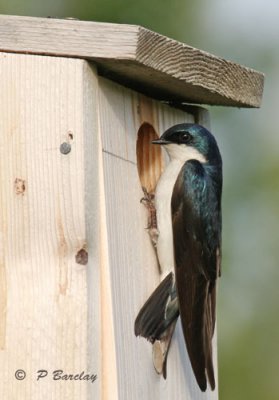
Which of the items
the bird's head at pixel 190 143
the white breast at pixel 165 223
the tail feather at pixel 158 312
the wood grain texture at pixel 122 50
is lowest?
the tail feather at pixel 158 312

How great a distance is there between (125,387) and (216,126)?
2974mm

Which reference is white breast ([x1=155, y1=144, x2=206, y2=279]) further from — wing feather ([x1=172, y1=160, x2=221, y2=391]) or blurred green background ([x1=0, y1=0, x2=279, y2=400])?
blurred green background ([x1=0, y1=0, x2=279, y2=400])

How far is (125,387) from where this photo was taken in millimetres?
3227

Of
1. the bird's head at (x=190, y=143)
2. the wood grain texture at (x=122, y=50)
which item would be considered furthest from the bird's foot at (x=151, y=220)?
the wood grain texture at (x=122, y=50)

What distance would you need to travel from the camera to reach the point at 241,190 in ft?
19.9

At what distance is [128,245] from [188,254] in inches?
8.2

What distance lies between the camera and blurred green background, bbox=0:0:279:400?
5918 millimetres

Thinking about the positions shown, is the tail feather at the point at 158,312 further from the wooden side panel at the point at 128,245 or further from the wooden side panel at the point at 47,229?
the wooden side panel at the point at 47,229

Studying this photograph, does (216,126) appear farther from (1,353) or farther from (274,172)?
(1,353)

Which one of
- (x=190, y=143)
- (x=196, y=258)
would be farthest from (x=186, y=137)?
(x=196, y=258)

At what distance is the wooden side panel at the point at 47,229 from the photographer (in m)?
3.10

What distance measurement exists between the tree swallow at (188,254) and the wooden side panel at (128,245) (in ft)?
0.14

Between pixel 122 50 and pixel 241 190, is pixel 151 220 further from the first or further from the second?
pixel 241 190

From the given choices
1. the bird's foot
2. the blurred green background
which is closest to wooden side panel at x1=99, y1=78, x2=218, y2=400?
the bird's foot
